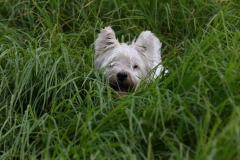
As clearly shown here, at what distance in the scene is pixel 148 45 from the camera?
6.77m

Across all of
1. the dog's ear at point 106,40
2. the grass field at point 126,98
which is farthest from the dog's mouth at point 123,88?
the dog's ear at point 106,40

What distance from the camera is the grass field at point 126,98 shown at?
4.81m

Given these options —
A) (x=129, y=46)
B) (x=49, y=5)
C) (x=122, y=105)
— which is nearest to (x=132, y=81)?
(x=129, y=46)

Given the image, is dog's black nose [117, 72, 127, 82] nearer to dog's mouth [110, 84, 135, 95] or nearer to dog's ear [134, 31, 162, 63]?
dog's mouth [110, 84, 135, 95]

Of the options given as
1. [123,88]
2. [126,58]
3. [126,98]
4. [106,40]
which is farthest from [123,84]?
[126,98]

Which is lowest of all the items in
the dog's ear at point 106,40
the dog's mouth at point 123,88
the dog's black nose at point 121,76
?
the dog's mouth at point 123,88

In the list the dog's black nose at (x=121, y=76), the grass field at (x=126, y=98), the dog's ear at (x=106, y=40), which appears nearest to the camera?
the grass field at (x=126, y=98)

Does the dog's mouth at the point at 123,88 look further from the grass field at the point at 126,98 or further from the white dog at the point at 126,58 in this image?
the grass field at the point at 126,98

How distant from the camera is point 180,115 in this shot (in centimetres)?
489

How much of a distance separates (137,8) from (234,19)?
47.3 inches

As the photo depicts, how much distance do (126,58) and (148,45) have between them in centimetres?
33

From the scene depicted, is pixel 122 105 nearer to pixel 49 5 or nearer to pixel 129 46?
pixel 129 46

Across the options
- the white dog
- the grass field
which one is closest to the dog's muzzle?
the white dog

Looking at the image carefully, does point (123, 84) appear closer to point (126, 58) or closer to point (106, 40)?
point (126, 58)
